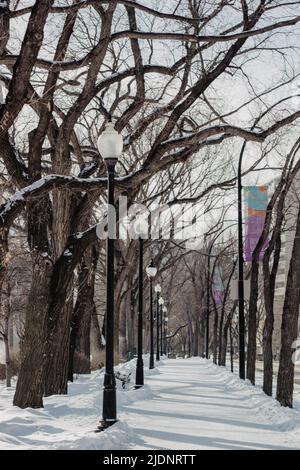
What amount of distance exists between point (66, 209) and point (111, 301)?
16.4 ft

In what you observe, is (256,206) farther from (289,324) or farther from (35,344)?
(35,344)

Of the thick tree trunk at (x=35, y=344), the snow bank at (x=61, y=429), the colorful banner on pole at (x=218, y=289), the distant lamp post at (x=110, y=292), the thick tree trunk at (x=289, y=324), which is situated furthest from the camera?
the colorful banner on pole at (x=218, y=289)

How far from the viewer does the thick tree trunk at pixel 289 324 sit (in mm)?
15727

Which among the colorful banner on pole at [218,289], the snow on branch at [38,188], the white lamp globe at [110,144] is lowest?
the colorful banner on pole at [218,289]

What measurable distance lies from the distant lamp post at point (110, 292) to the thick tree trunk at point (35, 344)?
268 centimetres

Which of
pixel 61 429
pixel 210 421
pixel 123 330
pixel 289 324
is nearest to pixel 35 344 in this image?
pixel 61 429

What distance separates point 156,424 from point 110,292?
275cm

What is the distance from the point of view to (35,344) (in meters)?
13.4

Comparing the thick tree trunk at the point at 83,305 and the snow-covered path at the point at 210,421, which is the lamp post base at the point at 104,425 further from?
the thick tree trunk at the point at 83,305

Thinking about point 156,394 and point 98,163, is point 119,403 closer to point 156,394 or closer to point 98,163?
point 156,394

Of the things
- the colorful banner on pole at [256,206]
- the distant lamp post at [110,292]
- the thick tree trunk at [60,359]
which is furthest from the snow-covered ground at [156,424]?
the colorful banner on pole at [256,206]

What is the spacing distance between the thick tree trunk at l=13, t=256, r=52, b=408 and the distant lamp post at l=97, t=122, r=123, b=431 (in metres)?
2.68

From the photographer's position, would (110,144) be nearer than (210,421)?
Yes

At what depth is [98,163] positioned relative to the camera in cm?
1677
